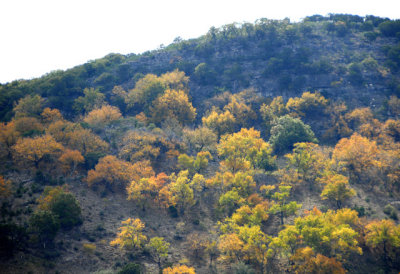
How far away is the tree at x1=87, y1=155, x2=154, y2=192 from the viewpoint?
57.3 meters

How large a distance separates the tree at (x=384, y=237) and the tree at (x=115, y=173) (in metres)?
40.6

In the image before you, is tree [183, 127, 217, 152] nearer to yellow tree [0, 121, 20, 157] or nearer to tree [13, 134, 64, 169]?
tree [13, 134, 64, 169]

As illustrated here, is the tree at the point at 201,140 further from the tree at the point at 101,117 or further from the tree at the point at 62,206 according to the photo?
the tree at the point at 62,206

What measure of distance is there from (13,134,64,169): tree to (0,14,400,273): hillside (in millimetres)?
283

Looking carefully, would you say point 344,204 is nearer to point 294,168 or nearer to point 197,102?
point 294,168

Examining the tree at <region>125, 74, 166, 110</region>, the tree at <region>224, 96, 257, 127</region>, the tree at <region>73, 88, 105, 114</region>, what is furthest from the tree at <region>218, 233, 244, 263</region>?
the tree at <region>73, 88, 105, 114</region>

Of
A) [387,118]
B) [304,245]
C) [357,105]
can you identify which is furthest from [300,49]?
[304,245]

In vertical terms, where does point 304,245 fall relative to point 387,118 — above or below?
below

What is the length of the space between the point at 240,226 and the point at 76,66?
321 feet

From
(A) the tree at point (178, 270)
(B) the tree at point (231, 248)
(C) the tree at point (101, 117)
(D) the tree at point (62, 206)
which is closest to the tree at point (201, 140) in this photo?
(C) the tree at point (101, 117)

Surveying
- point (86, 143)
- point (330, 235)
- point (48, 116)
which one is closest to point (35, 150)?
point (86, 143)

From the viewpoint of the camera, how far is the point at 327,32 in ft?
401

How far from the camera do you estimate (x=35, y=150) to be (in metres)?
55.9

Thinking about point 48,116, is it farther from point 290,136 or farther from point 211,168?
point 290,136
